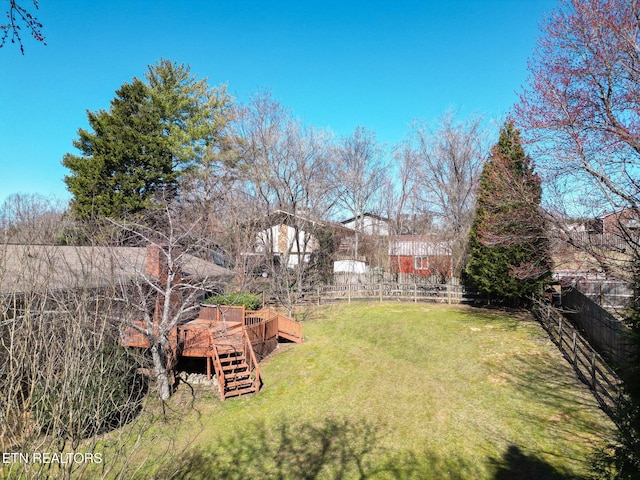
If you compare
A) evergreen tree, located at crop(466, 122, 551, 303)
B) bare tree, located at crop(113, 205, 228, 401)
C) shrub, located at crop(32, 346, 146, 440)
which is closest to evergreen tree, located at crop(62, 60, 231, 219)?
bare tree, located at crop(113, 205, 228, 401)

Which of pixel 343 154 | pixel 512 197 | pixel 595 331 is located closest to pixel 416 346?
pixel 595 331

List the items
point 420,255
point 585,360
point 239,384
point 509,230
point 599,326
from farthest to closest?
point 420,255
point 509,230
point 239,384
point 599,326
point 585,360

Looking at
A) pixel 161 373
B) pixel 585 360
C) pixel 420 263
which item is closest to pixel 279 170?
pixel 420 263

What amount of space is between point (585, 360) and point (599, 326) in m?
1.42

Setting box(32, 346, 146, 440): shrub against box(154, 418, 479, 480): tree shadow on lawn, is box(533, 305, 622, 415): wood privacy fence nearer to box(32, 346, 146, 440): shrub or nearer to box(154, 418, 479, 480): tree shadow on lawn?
box(154, 418, 479, 480): tree shadow on lawn

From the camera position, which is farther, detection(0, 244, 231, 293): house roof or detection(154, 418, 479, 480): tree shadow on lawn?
detection(154, 418, 479, 480): tree shadow on lawn

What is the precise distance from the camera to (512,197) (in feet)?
45.9

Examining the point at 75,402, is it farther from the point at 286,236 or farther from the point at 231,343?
the point at 286,236

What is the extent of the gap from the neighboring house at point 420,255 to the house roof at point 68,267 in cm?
1565

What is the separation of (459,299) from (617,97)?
1338 cm

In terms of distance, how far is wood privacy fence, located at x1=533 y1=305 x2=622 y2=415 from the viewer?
335 inches

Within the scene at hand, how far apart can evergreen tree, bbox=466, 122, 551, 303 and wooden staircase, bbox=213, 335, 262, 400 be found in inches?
428

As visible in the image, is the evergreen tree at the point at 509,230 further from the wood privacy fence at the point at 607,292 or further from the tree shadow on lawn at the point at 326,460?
the tree shadow on lawn at the point at 326,460

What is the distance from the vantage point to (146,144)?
82.5 ft
